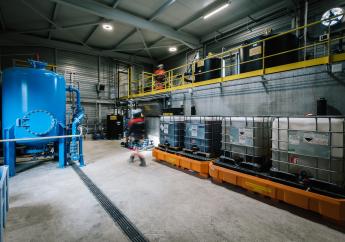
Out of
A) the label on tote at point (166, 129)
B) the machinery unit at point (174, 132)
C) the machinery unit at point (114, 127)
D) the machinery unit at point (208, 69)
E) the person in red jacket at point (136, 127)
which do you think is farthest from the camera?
the machinery unit at point (114, 127)

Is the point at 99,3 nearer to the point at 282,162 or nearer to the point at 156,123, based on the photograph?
the point at 156,123

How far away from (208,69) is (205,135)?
356cm

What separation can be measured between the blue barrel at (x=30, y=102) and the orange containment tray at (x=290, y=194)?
574 cm

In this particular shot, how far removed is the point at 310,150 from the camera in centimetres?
316

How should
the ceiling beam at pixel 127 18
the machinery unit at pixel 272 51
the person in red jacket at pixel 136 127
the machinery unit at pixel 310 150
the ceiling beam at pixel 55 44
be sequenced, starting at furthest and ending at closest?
the ceiling beam at pixel 55 44 → the person in red jacket at pixel 136 127 → the ceiling beam at pixel 127 18 → the machinery unit at pixel 272 51 → the machinery unit at pixel 310 150

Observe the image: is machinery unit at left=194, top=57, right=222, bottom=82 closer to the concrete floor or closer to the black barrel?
the black barrel

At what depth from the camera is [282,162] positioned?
11.6ft

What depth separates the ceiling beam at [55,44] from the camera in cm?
1160

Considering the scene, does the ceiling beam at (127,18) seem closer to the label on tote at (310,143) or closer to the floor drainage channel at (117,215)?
the floor drainage channel at (117,215)

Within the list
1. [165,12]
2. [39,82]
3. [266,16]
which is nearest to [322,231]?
[39,82]

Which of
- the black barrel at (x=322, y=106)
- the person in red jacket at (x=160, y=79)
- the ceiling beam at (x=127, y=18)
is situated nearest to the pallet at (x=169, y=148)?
the black barrel at (x=322, y=106)

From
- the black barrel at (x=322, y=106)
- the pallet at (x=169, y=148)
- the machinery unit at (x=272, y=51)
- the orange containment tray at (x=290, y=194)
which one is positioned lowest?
the orange containment tray at (x=290, y=194)

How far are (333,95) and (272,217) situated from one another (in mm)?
3436

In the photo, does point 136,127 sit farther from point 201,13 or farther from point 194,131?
point 201,13
